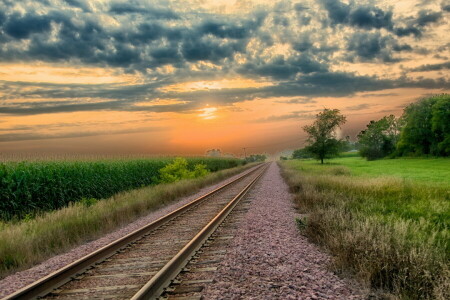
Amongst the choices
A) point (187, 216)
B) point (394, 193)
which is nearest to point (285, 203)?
point (187, 216)

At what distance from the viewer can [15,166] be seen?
15.4m

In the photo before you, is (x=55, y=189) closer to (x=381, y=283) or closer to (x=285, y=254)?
(x=285, y=254)

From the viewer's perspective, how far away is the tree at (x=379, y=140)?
89.1 m

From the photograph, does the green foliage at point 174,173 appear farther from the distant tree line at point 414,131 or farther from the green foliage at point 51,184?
the distant tree line at point 414,131

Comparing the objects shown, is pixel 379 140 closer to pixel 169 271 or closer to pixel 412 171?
pixel 412 171

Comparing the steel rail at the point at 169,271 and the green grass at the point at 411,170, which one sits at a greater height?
the steel rail at the point at 169,271

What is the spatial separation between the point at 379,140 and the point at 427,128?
65.0ft

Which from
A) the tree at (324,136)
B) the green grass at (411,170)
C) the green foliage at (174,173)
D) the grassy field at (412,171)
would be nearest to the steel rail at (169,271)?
the green foliage at (174,173)

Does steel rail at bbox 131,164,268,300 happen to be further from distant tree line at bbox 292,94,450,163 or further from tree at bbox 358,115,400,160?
tree at bbox 358,115,400,160

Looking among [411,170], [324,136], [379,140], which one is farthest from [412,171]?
[379,140]

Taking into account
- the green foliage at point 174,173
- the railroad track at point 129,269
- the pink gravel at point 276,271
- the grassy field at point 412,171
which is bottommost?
the grassy field at point 412,171

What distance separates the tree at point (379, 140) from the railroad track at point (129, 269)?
3523 inches

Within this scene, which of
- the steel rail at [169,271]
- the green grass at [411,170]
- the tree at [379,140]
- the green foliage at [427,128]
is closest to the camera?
the steel rail at [169,271]

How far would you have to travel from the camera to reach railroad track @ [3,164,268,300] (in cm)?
514
